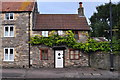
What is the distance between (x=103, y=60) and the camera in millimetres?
17359

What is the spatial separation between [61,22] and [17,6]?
560cm

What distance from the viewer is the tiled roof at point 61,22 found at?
1980 centimetres

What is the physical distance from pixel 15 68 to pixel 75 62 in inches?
262

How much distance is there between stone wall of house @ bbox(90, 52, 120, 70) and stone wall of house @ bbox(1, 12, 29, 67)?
7460 mm

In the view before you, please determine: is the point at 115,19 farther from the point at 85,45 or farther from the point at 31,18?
the point at 31,18

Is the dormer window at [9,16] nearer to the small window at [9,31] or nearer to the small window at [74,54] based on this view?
the small window at [9,31]

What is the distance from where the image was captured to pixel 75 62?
1906 centimetres

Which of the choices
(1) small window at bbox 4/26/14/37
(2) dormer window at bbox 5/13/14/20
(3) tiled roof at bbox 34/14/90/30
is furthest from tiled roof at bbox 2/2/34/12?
(3) tiled roof at bbox 34/14/90/30

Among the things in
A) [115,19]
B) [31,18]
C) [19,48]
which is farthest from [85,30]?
[115,19]

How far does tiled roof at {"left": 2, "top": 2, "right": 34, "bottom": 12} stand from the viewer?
19.3 metres

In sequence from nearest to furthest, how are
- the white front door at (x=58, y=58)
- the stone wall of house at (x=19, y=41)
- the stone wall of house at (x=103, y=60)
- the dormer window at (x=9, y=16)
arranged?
the stone wall of house at (x=103, y=60) → the stone wall of house at (x=19, y=41) → the white front door at (x=58, y=58) → the dormer window at (x=9, y=16)

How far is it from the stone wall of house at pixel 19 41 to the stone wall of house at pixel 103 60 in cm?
746

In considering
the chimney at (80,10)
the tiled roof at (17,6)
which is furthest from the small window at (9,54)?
the chimney at (80,10)

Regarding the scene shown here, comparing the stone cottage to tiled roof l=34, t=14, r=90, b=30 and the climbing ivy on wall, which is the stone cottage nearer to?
tiled roof l=34, t=14, r=90, b=30
